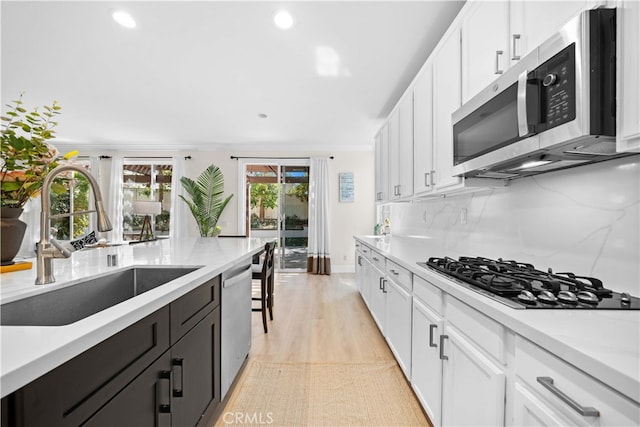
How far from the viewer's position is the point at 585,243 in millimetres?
1283

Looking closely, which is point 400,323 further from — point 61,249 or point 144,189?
point 144,189

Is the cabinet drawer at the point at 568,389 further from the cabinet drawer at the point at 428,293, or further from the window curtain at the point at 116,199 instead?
the window curtain at the point at 116,199

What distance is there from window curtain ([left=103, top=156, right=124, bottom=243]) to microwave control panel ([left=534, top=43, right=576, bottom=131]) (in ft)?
23.3

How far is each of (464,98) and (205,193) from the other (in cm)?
521

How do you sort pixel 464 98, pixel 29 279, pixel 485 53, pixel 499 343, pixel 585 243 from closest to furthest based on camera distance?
1. pixel 499 343
2. pixel 29 279
3. pixel 585 243
4. pixel 485 53
5. pixel 464 98

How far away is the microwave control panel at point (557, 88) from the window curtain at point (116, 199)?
23.3ft

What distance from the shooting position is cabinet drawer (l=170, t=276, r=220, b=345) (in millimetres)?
1173

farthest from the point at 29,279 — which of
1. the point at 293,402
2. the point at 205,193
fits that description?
the point at 205,193

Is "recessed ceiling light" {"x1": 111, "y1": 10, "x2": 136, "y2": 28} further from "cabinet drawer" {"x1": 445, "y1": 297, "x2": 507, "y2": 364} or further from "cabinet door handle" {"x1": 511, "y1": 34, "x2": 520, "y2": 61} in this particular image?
"cabinet drawer" {"x1": 445, "y1": 297, "x2": 507, "y2": 364}

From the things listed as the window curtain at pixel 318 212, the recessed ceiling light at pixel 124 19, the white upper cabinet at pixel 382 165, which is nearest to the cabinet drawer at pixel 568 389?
the white upper cabinet at pixel 382 165

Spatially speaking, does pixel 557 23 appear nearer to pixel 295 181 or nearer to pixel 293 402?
pixel 293 402

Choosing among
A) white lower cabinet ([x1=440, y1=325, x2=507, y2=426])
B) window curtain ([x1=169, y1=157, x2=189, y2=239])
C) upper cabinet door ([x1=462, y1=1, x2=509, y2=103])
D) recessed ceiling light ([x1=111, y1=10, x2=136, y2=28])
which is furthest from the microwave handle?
window curtain ([x1=169, y1=157, x2=189, y2=239])

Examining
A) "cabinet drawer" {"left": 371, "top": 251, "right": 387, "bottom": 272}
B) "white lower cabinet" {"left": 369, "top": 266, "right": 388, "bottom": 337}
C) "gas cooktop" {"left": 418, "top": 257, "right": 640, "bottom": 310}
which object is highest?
"gas cooktop" {"left": 418, "top": 257, "right": 640, "bottom": 310}

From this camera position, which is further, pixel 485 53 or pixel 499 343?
pixel 485 53
